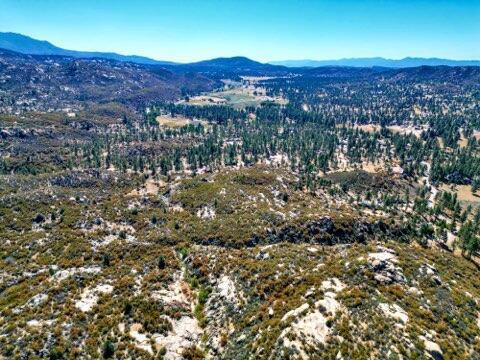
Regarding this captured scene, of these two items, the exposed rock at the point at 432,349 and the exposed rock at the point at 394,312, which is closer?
the exposed rock at the point at 432,349

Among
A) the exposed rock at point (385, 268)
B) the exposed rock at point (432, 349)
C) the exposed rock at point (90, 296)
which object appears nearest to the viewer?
the exposed rock at point (432, 349)

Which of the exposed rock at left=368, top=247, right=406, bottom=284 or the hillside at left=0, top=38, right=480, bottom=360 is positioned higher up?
the exposed rock at left=368, top=247, right=406, bottom=284

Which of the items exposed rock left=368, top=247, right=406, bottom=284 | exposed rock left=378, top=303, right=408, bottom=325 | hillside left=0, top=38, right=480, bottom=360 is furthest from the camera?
exposed rock left=368, top=247, right=406, bottom=284

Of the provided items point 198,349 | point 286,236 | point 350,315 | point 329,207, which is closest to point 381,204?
point 329,207

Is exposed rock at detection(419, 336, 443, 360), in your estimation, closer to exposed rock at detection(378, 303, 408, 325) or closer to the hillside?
the hillside

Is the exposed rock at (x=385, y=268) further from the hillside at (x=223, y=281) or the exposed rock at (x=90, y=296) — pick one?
the exposed rock at (x=90, y=296)

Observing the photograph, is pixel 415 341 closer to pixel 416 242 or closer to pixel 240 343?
pixel 240 343

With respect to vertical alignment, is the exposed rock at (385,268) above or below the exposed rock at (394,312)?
below

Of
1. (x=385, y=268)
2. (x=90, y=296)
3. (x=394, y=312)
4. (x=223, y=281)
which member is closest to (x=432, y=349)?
(x=394, y=312)

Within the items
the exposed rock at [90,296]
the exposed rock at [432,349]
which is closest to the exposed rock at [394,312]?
the exposed rock at [432,349]

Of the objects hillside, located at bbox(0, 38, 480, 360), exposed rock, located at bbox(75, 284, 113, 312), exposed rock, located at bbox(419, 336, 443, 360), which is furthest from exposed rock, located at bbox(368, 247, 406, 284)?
exposed rock, located at bbox(75, 284, 113, 312)

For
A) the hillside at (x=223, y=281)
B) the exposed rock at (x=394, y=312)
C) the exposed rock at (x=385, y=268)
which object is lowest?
the hillside at (x=223, y=281)
